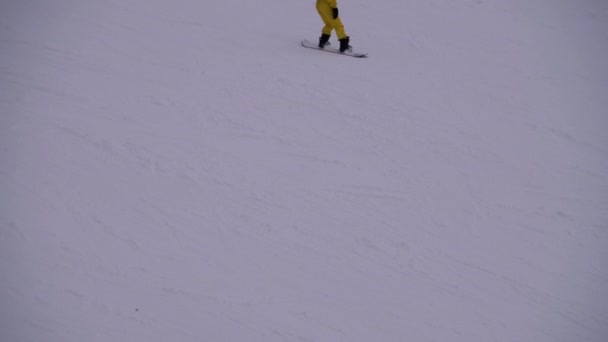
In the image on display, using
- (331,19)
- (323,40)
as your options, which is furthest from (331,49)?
(331,19)

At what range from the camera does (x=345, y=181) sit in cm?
423

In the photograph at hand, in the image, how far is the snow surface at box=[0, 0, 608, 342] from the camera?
3.19m

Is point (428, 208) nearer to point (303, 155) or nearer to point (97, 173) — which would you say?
point (303, 155)

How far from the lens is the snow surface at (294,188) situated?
3.19 m

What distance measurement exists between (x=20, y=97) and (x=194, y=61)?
2.05 m

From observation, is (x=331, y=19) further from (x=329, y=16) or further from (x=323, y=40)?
(x=323, y=40)

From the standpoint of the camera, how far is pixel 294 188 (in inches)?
162

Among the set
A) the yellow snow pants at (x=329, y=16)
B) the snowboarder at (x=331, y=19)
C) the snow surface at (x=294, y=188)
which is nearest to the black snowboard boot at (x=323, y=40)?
the snowboarder at (x=331, y=19)

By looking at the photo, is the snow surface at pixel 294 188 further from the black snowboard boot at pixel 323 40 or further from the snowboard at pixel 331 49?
the black snowboard boot at pixel 323 40

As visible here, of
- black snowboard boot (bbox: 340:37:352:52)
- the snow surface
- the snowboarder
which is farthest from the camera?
black snowboard boot (bbox: 340:37:352:52)

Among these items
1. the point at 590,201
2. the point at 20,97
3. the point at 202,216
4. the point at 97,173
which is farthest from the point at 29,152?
the point at 590,201

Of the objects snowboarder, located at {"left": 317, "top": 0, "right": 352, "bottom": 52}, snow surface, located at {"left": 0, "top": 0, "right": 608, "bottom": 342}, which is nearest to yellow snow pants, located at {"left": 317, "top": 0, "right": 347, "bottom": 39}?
snowboarder, located at {"left": 317, "top": 0, "right": 352, "bottom": 52}

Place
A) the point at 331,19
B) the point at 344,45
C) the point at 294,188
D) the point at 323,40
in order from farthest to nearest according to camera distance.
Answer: the point at 323,40, the point at 344,45, the point at 331,19, the point at 294,188

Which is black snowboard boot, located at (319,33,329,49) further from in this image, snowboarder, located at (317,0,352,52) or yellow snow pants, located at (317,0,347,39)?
yellow snow pants, located at (317,0,347,39)
